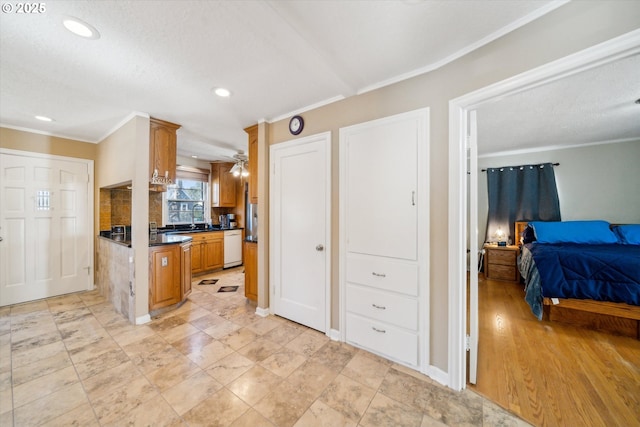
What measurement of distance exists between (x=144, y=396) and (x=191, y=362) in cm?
39

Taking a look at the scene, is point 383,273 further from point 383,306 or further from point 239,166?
point 239,166

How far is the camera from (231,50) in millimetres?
1677

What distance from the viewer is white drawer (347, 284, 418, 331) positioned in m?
1.90

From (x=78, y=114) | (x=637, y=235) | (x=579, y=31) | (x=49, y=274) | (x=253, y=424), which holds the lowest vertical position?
(x=253, y=424)

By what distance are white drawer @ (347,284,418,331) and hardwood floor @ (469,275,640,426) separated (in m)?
0.62

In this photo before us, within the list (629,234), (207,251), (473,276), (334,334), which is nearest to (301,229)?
(334,334)

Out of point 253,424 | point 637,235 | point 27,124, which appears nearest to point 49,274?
point 27,124

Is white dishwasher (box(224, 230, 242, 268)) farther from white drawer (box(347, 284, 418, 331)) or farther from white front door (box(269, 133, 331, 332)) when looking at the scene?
white drawer (box(347, 284, 418, 331))

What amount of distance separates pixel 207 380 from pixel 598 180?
6.34 m

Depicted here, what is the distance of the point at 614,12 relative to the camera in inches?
42.9

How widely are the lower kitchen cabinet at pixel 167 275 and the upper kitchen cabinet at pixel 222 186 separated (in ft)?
7.26

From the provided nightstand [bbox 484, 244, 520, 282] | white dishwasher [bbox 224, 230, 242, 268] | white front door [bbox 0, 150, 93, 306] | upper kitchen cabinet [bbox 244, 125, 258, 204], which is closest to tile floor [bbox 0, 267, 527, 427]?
white front door [bbox 0, 150, 93, 306]

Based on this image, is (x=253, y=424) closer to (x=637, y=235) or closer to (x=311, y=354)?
(x=311, y=354)

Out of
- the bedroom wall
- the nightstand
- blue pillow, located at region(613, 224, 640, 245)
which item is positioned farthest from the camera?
the nightstand
